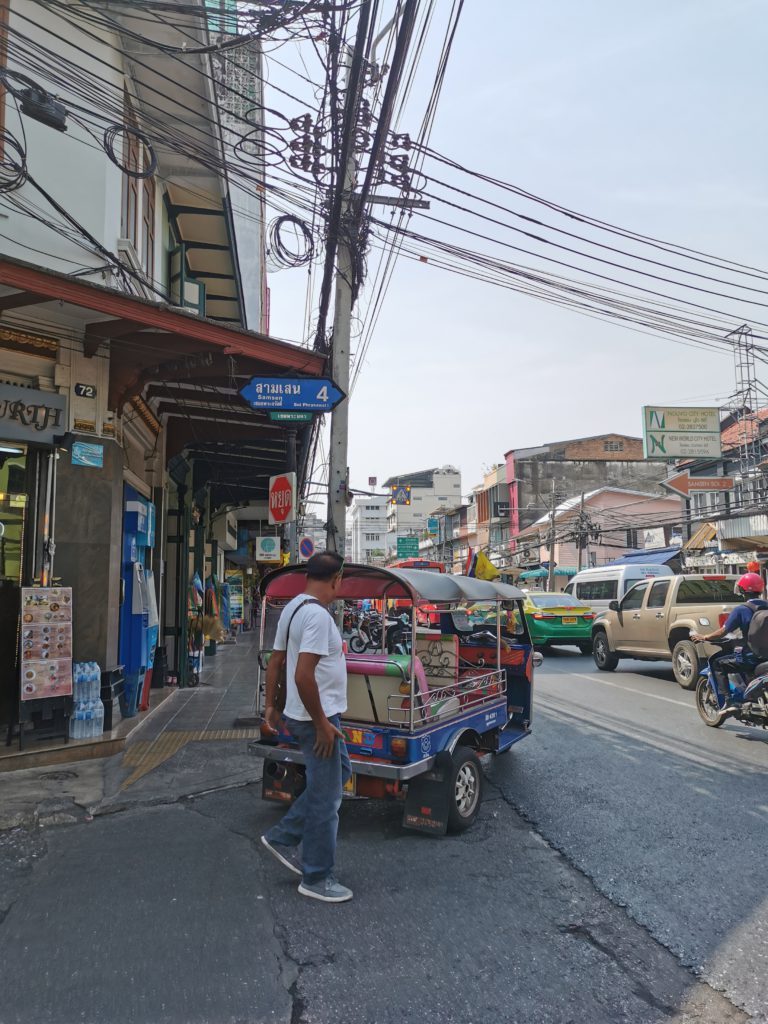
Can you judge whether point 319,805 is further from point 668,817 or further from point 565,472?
point 565,472

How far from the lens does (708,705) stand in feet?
27.0

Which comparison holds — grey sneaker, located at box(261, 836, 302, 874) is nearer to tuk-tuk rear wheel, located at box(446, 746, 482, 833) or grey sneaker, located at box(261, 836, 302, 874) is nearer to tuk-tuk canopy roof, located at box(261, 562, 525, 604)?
tuk-tuk rear wheel, located at box(446, 746, 482, 833)

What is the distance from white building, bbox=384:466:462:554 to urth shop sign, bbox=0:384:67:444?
8539cm

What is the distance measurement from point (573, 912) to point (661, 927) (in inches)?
17.2

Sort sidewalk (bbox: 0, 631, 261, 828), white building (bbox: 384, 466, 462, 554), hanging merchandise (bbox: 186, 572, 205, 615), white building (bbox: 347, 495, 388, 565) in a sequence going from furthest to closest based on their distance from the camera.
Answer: white building (bbox: 347, 495, 388, 565) → white building (bbox: 384, 466, 462, 554) → hanging merchandise (bbox: 186, 572, 205, 615) → sidewalk (bbox: 0, 631, 261, 828)

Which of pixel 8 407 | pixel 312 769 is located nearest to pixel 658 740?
pixel 312 769

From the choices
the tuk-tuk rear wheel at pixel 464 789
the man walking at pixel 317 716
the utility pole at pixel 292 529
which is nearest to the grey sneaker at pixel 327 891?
the man walking at pixel 317 716

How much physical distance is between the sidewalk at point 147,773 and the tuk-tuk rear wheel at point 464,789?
2.16m

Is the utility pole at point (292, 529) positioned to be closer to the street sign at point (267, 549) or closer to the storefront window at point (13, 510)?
the storefront window at point (13, 510)

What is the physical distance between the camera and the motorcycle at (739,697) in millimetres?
7234

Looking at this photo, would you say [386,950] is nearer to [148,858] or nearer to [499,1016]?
[499,1016]

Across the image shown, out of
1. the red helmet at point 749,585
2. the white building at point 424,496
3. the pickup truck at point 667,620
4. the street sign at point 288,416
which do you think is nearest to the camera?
the red helmet at point 749,585

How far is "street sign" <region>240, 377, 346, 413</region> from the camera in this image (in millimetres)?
8016

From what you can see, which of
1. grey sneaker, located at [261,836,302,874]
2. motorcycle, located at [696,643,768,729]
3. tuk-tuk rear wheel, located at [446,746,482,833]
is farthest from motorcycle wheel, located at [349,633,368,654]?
grey sneaker, located at [261,836,302,874]
